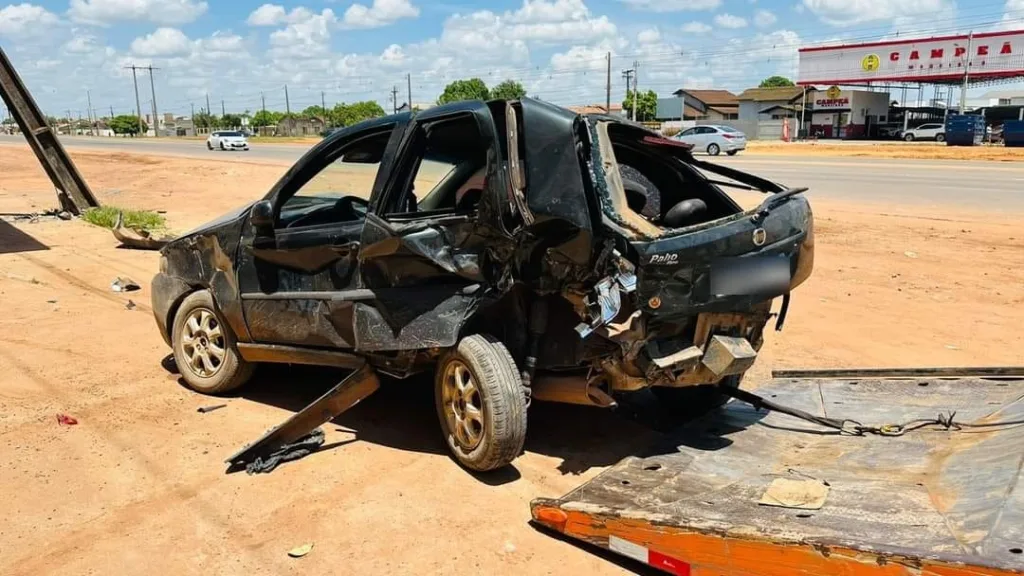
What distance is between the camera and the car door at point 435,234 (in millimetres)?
4254

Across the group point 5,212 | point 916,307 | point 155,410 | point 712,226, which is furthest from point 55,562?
point 5,212

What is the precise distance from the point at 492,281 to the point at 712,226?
115cm

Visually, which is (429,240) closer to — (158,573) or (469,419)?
(469,419)

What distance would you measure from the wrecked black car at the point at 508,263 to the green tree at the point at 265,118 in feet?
434

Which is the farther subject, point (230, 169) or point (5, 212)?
point (230, 169)

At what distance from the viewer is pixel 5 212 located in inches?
647

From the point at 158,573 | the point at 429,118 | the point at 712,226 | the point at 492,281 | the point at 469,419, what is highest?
the point at 429,118

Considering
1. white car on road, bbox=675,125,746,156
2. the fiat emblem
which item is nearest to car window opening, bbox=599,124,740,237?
the fiat emblem

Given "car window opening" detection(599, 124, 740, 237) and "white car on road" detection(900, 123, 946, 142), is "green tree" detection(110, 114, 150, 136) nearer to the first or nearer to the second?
"white car on road" detection(900, 123, 946, 142)

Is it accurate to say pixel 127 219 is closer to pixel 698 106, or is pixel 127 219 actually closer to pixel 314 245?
pixel 314 245

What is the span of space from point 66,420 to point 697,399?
410 cm

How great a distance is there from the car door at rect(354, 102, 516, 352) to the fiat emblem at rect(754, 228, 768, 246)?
4.11 ft

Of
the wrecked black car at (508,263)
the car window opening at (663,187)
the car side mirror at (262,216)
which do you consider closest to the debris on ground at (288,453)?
the wrecked black car at (508,263)

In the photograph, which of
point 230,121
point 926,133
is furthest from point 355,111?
point 926,133
